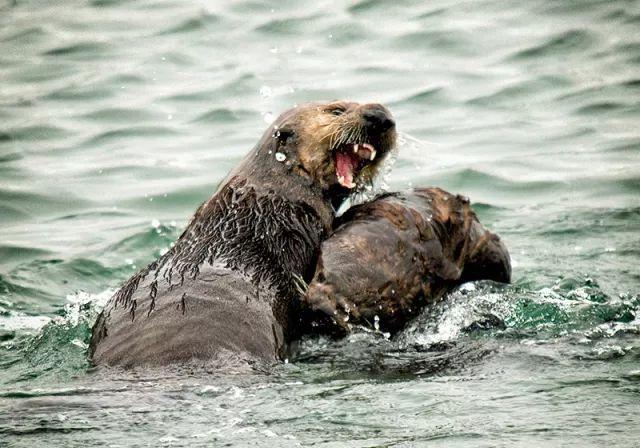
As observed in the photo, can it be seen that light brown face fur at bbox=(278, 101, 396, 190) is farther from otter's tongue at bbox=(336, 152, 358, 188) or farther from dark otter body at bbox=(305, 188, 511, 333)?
dark otter body at bbox=(305, 188, 511, 333)

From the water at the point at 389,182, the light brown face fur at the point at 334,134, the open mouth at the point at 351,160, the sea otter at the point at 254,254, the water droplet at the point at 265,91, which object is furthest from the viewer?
the water droplet at the point at 265,91

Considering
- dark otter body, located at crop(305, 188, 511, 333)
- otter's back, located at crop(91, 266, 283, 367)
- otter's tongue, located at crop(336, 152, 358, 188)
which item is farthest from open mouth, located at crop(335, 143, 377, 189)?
otter's back, located at crop(91, 266, 283, 367)

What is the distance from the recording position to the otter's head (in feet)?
20.9

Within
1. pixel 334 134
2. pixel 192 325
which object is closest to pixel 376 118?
pixel 334 134

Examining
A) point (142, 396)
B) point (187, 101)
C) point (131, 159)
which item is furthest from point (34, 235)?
point (142, 396)

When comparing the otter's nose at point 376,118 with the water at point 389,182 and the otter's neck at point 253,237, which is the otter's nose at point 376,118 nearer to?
the otter's neck at point 253,237

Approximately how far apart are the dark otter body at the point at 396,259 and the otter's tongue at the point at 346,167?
23cm

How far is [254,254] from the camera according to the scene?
231 inches

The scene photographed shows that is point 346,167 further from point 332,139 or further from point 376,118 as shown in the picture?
point 376,118

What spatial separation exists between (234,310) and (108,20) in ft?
35.9

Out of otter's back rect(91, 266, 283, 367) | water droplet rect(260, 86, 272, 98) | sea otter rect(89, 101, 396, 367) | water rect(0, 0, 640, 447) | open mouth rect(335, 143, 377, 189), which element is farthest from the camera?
water droplet rect(260, 86, 272, 98)

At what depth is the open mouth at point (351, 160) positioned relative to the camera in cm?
647

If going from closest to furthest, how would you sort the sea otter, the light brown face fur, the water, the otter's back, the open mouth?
the water → the otter's back → the sea otter → the light brown face fur → the open mouth

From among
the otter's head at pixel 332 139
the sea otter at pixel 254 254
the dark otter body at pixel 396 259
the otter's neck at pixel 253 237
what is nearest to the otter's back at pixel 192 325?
the sea otter at pixel 254 254
